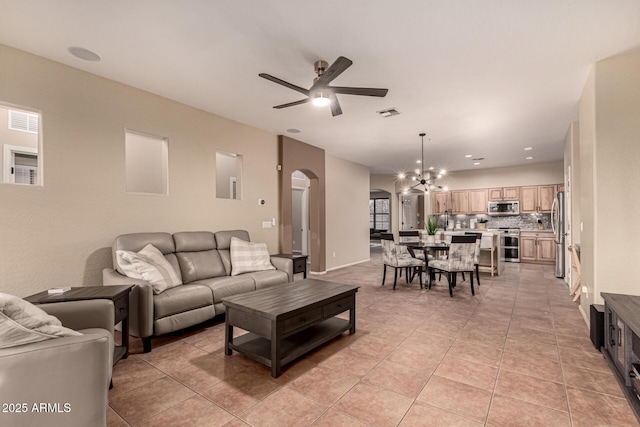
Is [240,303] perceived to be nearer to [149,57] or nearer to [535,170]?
[149,57]

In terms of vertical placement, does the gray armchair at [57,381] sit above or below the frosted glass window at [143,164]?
below

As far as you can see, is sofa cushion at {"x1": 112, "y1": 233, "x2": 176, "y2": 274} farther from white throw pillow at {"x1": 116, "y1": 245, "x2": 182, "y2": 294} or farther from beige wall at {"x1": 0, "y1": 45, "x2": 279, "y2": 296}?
beige wall at {"x1": 0, "y1": 45, "x2": 279, "y2": 296}

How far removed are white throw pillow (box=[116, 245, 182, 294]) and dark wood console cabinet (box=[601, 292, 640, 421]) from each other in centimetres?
379

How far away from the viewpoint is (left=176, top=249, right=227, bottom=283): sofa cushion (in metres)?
3.66

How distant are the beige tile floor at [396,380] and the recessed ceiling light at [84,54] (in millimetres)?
2854

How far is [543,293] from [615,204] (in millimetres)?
2546

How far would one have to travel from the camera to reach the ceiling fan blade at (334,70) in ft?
7.44

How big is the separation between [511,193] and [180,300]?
897cm

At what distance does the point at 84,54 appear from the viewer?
286cm

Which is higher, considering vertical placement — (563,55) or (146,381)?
(563,55)

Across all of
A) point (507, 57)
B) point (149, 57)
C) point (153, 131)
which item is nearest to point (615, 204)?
point (507, 57)

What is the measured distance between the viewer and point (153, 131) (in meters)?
3.79

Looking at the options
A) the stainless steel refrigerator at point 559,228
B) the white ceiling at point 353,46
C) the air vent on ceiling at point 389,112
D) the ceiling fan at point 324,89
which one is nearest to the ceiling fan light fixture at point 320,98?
the ceiling fan at point 324,89

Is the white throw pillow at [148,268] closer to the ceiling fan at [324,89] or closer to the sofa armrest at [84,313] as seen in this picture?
the sofa armrest at [84,313]
